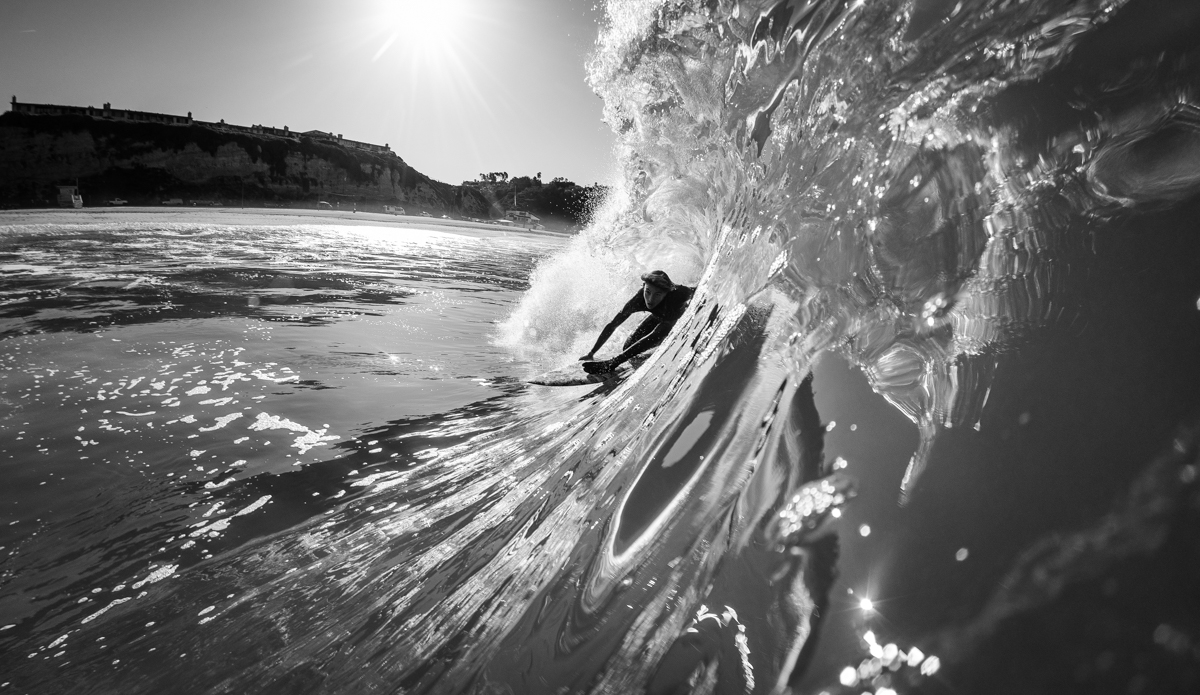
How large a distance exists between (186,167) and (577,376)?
66.8 meters

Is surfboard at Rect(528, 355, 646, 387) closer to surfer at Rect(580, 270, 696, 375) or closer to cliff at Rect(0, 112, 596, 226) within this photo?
surfer at Rect(580, 270, 696, 375)

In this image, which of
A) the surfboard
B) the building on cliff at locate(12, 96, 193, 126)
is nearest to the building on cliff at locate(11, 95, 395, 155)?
the building on cliff at locate(12, 96, 193, 126)

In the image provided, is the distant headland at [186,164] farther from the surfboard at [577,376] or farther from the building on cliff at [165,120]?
the surfboard at [577,376]

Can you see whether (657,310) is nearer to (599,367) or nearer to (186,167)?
(599,367)

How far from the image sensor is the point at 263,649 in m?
1.31

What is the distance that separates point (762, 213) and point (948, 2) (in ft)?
3.58

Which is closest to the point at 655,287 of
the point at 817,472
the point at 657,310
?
the point at 657,310

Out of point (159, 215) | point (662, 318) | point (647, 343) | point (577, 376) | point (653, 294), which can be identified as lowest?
point (159, 215)

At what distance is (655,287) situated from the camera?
4668 millimetres

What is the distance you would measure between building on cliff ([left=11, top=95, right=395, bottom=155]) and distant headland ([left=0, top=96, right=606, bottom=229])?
3.7 inches

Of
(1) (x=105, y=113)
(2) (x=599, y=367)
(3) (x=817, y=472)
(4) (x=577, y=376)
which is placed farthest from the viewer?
(1) (x=105, y=113)

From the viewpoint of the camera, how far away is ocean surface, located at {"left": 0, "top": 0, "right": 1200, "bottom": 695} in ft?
2.08

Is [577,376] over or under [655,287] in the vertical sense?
under

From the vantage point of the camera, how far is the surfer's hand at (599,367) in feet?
15.0
